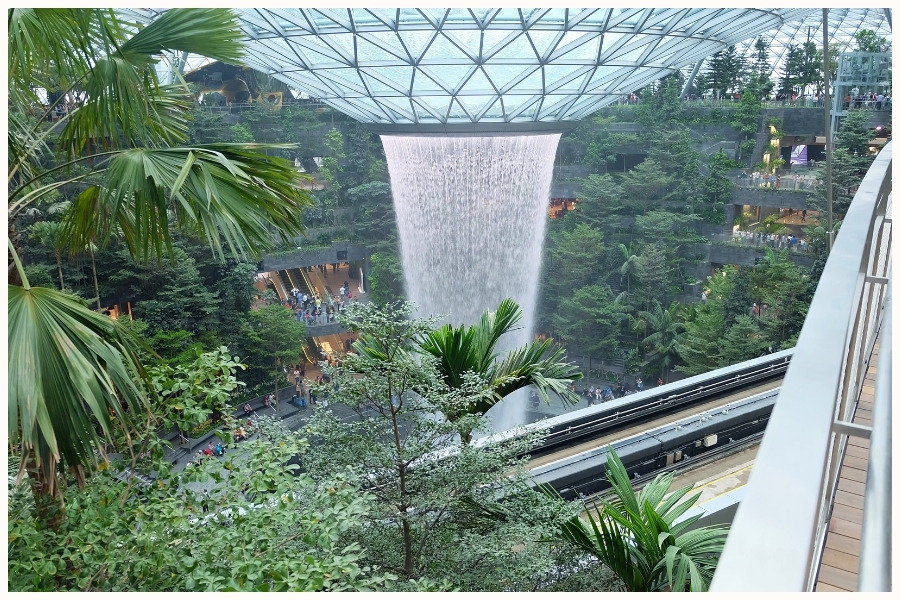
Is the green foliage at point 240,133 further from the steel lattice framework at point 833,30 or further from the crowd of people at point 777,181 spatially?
the steel lattice framework at point 833,30

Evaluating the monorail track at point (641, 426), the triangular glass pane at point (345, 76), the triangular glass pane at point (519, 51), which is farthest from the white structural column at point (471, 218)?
the monorail track at point (641, 426)

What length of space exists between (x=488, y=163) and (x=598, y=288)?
24.9 ft

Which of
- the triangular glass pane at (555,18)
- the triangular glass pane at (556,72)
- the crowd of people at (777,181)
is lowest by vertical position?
the crowd of people at (777,181)

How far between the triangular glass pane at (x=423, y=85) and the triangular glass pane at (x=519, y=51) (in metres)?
2.30

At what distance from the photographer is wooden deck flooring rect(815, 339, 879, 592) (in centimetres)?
216

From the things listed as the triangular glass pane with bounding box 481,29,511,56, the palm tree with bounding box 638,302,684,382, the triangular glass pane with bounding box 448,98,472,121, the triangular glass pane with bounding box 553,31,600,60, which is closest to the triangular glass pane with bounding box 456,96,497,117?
the triangular glass pane with bounding box 448,98,472,121

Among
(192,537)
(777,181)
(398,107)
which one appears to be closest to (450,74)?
(398,107)

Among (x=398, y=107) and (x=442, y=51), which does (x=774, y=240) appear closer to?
(x=398, y=107)

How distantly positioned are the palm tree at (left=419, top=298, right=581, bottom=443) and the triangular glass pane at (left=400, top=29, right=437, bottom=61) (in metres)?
14.6

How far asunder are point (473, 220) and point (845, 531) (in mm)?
31766

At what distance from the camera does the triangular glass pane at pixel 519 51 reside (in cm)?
2027

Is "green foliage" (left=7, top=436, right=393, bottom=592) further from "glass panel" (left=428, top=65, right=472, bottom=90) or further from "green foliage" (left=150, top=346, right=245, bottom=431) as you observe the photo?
"glass panel" (left=428, top=65, right=472, bottom=90)

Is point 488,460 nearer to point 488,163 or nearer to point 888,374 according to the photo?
point 888,374

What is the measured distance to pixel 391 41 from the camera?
19.8 m
